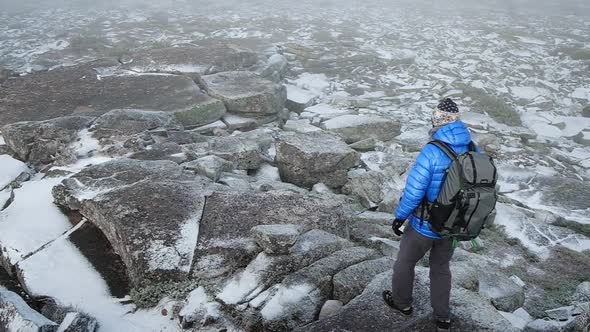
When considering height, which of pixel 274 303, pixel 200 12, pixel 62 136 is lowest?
pixel 200 12

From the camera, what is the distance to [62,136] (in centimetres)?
743

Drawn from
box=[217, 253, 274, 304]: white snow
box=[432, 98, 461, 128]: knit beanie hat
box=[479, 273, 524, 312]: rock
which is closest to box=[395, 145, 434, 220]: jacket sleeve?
box=[432, 98, 461, 128]: knit beanie hat

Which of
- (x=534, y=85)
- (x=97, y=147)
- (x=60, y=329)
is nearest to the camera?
(x=60, y=329)

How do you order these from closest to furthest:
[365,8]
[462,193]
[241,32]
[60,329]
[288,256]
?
[462,193]
[60,329]
[288,256]
[241,32]
[365,8]

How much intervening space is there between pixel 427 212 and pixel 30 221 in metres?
4.91

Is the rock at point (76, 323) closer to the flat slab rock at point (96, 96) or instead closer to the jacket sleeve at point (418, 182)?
the jacket sleeve at point (418, 182)

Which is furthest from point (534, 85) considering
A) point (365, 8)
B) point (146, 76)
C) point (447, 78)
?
point (365, 8)

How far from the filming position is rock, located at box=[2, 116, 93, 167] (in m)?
7.07

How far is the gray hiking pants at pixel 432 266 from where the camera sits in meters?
3.41

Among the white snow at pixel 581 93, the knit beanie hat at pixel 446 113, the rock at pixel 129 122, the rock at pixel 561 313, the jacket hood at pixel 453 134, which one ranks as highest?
the knit beanie hat at pixel 446 113

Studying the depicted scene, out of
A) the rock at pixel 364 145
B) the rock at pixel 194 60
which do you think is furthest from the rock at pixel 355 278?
the rock at pixel 194 60

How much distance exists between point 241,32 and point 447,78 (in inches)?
380

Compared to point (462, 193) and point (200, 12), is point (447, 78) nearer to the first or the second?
point (462, 193)

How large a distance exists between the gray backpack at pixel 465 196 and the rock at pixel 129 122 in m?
6.26
